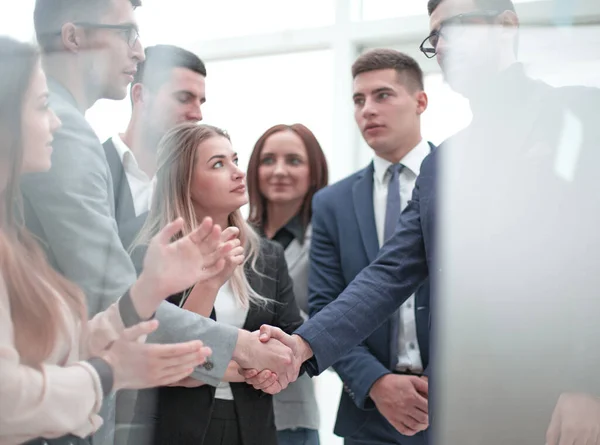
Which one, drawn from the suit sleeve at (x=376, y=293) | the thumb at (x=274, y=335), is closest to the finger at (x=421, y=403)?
the suit sleeve at (x=376, y=293)

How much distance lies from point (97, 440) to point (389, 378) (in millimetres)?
536

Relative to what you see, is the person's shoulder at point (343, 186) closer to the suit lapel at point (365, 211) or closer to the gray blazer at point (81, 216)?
the suit lapel at point (365, 211)

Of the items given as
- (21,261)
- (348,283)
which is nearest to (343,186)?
(348,283)

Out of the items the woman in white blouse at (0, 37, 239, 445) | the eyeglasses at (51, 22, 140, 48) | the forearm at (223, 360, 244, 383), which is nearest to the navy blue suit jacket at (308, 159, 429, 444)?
the forearm at (223, 360, 244, 383)

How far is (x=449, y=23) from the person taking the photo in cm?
129

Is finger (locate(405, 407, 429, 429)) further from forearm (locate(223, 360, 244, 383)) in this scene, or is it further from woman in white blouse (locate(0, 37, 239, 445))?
woman in white blouse (locate(0, 37, 239, 445))

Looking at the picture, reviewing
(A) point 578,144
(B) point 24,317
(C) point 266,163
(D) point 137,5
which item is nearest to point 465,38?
(A) point 578,144

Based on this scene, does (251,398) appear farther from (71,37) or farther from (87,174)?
(71,37)

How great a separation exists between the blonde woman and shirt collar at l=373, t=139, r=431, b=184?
26cm

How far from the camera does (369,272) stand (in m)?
1.39

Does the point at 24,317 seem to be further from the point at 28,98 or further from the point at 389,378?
the point at 389,378

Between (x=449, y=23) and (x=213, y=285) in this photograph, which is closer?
(x=213, y=285)

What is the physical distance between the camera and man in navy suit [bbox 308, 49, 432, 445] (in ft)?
4.45

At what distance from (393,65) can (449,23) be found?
4.9 inches
